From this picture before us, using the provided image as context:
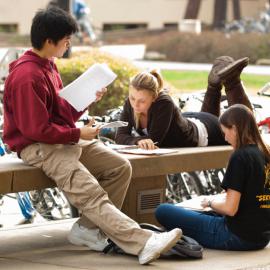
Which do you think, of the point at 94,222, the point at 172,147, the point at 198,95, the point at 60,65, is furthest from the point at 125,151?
the point at 60,65

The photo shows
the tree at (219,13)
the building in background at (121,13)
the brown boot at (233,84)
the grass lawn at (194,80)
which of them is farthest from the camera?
the tree at (219,13)

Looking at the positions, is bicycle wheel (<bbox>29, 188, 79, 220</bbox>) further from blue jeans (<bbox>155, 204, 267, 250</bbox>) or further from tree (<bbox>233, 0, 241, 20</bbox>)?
tree (<bbox>233, 0, 241, 20</bbox>)

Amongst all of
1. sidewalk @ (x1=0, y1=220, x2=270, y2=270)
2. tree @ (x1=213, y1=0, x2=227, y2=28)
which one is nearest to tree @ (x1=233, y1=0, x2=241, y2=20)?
tree @ (x1=213, y1=0, x2=227, y2=28)

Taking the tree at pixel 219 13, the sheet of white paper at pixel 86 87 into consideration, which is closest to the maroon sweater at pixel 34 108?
the sheet of white paper at pixel 86 87

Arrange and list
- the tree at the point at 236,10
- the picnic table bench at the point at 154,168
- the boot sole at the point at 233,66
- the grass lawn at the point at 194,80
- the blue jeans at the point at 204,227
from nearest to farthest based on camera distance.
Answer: the blue jeans at the point at 204,227 < the picnic table bench at the point at 154,168 < the boot sole at the point at 233,66 < the grass lawn at the point at 194,80 < the tree at the point at 236,10

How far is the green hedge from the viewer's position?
12727 mm

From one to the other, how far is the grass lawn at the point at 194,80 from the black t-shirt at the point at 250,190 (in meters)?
12.6

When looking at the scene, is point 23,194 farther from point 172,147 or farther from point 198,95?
point 198,95

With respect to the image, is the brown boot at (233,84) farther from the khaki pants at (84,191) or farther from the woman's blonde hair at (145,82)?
the khaki pants at (84,191)

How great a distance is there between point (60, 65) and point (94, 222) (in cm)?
645

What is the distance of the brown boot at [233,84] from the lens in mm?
9195

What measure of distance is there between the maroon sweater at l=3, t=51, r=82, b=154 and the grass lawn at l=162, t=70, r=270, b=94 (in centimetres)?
1285

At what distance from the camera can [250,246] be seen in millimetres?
7367

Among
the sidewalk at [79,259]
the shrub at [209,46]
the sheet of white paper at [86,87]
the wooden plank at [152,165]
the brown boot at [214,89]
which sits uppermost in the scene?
the sheet of white paper at [86,87]
